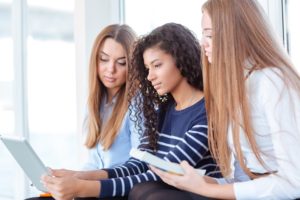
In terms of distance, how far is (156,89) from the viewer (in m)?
1.45

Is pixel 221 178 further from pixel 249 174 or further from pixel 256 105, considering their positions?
pixel 256 105

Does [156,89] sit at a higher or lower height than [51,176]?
higher

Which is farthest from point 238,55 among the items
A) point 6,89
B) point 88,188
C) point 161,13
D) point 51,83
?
point 6,89

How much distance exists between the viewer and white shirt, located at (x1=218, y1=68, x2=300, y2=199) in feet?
3.45

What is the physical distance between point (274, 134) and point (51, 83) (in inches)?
72.5

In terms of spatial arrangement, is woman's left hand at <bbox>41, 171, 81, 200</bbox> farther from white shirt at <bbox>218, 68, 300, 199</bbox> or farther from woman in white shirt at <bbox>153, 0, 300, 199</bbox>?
white shirt at <bbox>218, 68, 300, 199</bbox>

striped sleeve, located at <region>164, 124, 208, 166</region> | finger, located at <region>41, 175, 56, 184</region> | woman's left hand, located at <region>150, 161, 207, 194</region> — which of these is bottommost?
finger, located at <region>41, 175, 56, 184</region>

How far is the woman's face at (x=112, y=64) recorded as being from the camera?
1.65 m

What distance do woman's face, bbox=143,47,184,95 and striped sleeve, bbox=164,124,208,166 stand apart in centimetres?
16

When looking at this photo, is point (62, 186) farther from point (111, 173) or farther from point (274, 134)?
point (274, 134)

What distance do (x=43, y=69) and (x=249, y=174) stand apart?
69.8 inches

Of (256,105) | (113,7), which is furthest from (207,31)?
(113,7)

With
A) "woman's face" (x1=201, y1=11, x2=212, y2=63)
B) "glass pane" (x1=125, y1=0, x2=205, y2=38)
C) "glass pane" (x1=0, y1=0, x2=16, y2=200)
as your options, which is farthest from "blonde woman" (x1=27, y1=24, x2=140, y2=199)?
"glass pane" (x1=0, y1=0, x2=16, y2=200)

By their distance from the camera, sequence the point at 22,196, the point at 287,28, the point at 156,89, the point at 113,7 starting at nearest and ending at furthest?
the point at 156,89 → the point at 287,28 → the point at 113,7 → the point at 22,196
